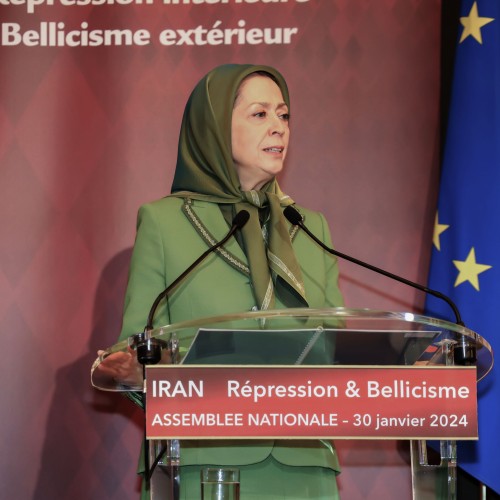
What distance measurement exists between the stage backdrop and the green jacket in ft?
2.26

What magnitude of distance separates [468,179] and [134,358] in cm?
154

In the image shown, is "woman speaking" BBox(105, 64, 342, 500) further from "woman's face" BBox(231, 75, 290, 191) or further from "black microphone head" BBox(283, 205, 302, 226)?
"black microphone head" BBox(283, 205, 302, 226)

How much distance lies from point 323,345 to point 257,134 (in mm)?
1060

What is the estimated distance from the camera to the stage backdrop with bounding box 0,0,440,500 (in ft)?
10.00

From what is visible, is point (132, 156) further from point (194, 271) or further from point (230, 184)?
point (194, 271)

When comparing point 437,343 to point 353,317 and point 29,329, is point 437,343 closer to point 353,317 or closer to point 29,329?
point 353,317

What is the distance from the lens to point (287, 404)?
161 cm

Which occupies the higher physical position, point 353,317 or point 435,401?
point 353,317

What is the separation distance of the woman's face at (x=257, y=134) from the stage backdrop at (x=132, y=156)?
59 centimetres

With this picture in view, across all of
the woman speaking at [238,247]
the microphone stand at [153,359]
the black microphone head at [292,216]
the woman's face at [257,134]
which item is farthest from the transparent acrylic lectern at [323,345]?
the woman's face at [257,134]

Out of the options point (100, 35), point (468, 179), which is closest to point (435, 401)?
point (468, 179)

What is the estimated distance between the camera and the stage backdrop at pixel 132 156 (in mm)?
3047

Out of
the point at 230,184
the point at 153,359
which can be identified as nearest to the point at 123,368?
the point at 153,359

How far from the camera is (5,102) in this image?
3.19 m
